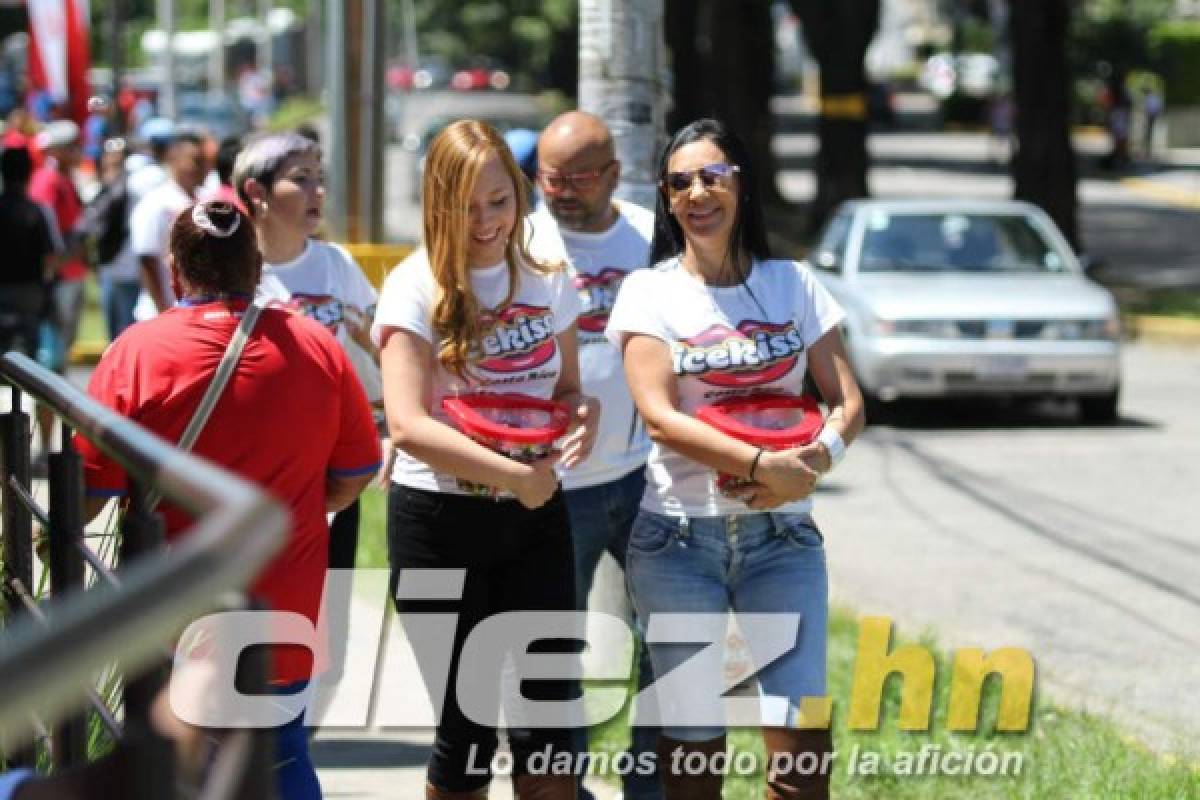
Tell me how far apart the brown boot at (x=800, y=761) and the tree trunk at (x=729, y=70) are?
24664 mm

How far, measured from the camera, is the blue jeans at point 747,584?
5.02m

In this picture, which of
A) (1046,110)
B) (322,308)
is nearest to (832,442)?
(322,308)

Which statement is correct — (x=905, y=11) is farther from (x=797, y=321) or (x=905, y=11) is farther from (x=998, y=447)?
(x=797, y=321)

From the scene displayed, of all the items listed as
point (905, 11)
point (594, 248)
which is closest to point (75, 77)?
point (594, 248)

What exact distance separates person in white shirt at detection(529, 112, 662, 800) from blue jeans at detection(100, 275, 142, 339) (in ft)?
24.3

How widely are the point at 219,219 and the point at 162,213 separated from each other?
6.09m

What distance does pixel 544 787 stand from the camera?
5.23m

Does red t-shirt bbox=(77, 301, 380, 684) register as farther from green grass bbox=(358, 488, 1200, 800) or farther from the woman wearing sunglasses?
green grass bbox=(358, 488, 1200, 800)

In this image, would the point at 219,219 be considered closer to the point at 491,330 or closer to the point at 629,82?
the point at 491,330

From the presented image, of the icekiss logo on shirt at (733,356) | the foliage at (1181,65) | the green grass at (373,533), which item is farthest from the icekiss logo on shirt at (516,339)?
the foliage at (1181,65)

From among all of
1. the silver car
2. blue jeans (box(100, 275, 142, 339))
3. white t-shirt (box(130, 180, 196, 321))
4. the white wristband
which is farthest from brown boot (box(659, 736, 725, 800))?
the silver car

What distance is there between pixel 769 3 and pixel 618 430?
3436cm

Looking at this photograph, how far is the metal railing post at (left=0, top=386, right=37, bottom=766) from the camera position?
4754mm

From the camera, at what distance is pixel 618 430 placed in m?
6.16
